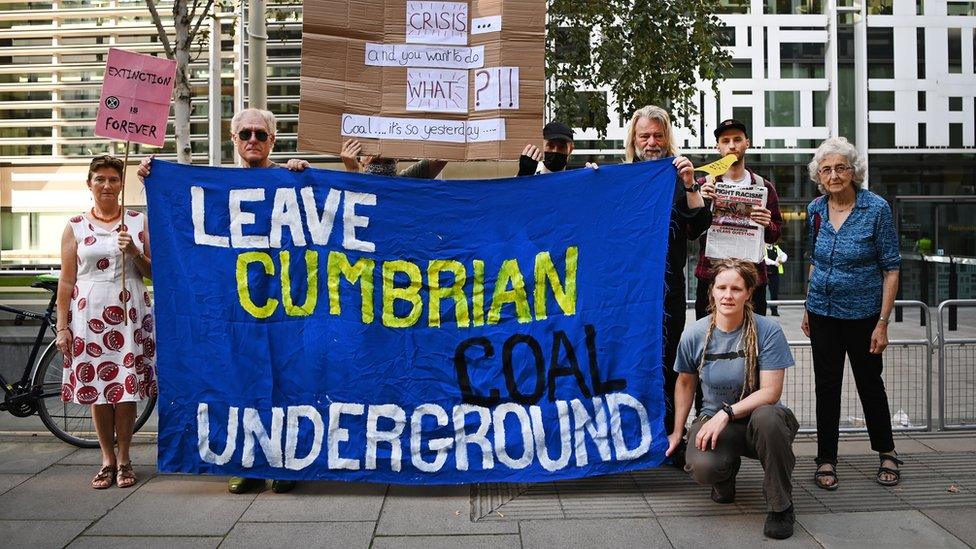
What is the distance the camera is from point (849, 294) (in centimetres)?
462

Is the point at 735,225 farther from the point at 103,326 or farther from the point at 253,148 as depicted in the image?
the point at 103,326

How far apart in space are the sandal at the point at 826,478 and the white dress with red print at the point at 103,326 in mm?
3821

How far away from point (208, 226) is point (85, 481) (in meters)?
1.67

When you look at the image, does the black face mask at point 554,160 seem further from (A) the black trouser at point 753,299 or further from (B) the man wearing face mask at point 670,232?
(A) the black trouser at point 753,299

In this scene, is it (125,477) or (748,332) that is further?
(125,477)

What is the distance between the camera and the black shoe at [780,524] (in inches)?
150

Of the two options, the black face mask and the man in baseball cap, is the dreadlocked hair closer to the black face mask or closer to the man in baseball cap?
the man in baseball cap

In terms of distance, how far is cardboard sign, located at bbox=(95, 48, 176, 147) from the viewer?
4.70 m

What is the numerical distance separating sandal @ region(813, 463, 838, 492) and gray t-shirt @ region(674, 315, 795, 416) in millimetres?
857

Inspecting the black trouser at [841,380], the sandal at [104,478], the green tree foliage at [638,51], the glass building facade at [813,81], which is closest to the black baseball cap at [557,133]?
the black trouser at [841,380]

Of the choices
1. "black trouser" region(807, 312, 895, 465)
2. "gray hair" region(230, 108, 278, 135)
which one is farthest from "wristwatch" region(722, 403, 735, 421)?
"gray hair" region(230, 108, 278, 135)

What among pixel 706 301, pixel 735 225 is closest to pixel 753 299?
pixel 706 301

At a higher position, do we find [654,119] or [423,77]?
[423,77]

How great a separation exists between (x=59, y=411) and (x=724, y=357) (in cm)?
436
